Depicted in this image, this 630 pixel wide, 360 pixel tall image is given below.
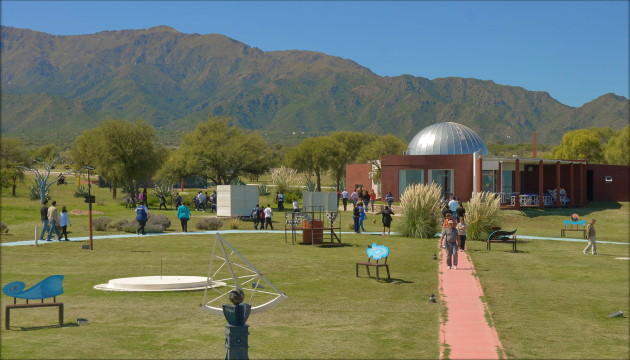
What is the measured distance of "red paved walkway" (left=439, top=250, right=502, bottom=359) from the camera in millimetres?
10391

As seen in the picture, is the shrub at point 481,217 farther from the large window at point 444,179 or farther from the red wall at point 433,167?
the large window at point 444,179

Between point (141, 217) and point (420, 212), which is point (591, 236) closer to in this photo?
point (420, 212)

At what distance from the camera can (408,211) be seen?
97.5 feet

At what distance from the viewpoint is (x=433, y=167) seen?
4903cm

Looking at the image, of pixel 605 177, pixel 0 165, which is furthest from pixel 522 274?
pixel 0 165

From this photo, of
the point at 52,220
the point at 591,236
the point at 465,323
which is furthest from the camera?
the point at 52,220

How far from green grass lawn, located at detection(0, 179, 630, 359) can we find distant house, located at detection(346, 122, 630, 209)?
20.7 meters

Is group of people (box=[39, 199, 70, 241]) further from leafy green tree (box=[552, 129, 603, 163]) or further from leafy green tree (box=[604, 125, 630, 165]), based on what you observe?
leafy green tree (box=[552, 129, 603, 163])

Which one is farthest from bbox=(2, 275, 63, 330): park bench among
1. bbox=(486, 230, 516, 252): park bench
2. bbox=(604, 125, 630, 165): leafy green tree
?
bbox=(604, 125, 630, 165): leafy green tree

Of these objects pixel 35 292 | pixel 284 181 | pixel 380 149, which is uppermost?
pixel 380 149

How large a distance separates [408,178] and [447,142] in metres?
5.40

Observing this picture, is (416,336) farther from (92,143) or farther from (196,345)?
(92,143)

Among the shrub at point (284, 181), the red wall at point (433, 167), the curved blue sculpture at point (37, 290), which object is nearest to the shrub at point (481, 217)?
the curved blue sculpture at point (37, 290)

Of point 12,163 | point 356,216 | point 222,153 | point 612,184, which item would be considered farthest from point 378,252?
point 12,163
